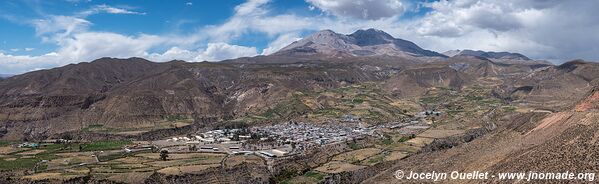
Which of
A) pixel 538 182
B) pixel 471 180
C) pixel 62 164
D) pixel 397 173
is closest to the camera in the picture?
pixel 538 182

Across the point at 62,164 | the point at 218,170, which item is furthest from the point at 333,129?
the point at 62,164

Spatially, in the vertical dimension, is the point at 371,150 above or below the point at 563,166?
Answer: below

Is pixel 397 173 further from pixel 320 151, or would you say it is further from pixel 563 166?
pixel 320 151

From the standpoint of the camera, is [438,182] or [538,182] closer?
[538,182]

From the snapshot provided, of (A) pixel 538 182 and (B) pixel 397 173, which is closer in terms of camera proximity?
(A) pixel 538 182

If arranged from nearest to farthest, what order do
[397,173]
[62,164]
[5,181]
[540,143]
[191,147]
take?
[540,143] → [397,173] → [5,181] → [62,164] → [191,147]

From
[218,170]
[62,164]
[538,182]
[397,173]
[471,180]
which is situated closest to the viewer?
[538,182]

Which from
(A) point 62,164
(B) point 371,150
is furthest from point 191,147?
(B) point 371,150

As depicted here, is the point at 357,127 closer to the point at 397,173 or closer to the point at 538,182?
the point at 397,173

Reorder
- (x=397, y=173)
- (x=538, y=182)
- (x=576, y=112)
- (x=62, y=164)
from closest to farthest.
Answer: (x=538, y=182), (x=576, y=112), (x=397, y=173), (x=62, y=164)
